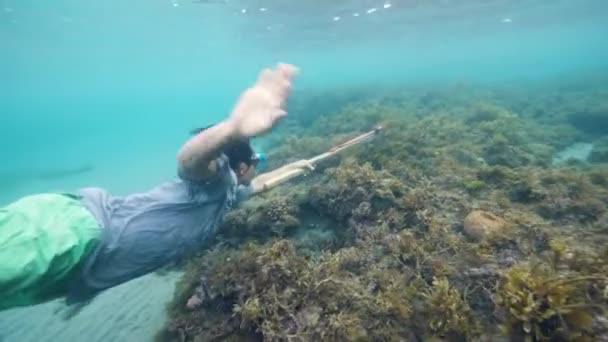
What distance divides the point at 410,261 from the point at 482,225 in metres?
1.22

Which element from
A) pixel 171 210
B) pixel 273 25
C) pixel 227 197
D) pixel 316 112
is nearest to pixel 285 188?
pixel 227 197

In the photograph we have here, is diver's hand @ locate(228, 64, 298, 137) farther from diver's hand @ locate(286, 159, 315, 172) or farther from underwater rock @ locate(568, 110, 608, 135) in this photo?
underwater rock @ locate(568, 110, 608, 135)

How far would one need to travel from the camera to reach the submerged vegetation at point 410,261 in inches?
125

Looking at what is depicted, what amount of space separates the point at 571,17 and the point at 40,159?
69477 mm

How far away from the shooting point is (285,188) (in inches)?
331

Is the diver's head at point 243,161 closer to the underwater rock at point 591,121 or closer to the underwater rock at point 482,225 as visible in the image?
the underwater rock at point 482,225

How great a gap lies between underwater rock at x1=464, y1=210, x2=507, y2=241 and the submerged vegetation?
2 cm

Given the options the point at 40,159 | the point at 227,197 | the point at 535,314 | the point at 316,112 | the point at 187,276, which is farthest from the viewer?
the point at 40,159

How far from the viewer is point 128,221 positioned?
12.3ft

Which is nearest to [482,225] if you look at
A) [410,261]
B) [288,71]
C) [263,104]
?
[410,261]

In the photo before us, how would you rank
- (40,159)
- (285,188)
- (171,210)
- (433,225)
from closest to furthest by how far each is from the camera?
(171,210) < (433,225) < (285,188) < (40,159)

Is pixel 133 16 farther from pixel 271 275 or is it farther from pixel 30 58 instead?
pixel 271 275

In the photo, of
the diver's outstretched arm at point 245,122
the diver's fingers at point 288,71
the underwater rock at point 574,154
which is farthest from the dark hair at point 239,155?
the underwater rock at point 574,154

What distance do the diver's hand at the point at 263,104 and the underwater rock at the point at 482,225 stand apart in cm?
333
